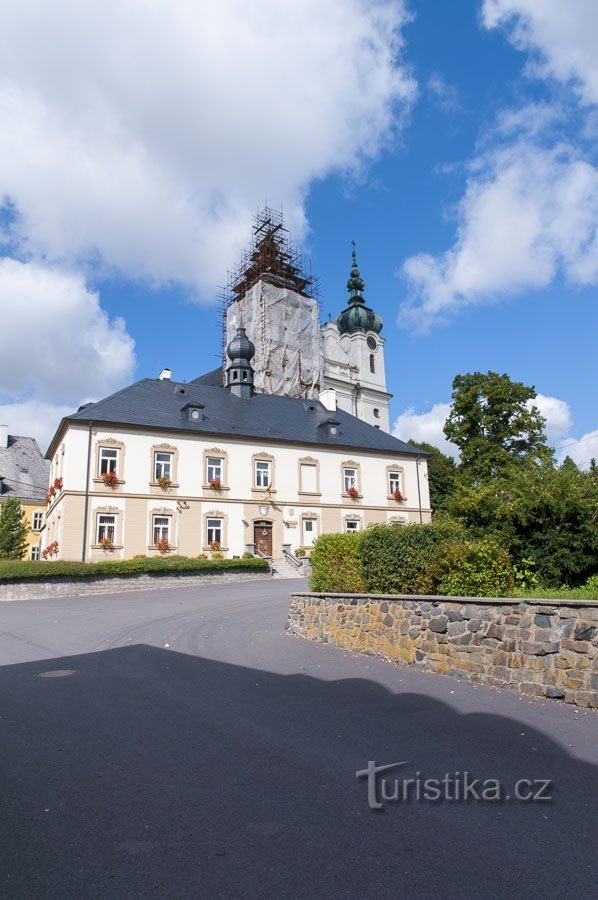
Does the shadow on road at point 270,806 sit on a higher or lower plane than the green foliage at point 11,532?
lower

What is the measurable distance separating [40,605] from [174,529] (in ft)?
42.8

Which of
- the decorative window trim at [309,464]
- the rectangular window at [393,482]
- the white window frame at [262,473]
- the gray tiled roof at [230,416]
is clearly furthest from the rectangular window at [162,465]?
the rectangular window at [393,482]

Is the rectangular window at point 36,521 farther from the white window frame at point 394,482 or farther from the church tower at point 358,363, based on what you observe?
the church tower at point 358,363

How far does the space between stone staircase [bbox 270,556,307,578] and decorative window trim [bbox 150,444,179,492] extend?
6938 millimetres

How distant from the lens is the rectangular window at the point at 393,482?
40.0m

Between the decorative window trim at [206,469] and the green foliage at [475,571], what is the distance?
2529 centimetres

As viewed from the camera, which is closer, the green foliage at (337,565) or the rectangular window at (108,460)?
the green foliage at (337,565)

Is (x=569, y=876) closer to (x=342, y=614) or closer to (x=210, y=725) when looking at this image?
(x=210, y=725)

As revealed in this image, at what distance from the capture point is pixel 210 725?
622 centimetres

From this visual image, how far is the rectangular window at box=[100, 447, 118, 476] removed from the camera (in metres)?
32.2

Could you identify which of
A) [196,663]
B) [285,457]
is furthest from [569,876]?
[285,457]

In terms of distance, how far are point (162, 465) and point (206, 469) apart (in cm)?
247

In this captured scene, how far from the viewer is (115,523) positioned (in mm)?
32125

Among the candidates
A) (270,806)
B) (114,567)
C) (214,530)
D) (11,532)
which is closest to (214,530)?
(214,530)
